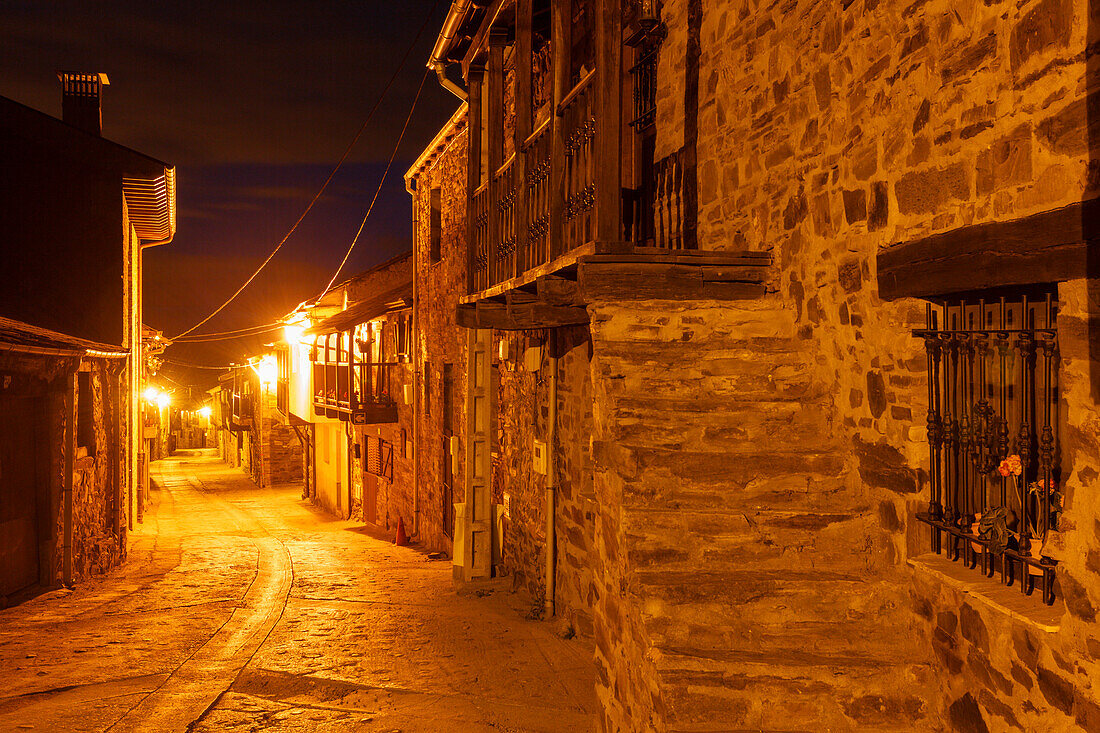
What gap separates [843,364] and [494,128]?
5.14m

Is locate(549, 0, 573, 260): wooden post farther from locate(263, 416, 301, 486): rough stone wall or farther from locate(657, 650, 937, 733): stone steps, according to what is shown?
locate(263, 416, 301, 486): rough stone wall

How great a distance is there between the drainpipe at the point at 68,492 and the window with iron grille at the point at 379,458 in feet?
25.7

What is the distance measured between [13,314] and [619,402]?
1456 cm

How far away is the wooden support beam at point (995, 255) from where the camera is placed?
8.93 ft

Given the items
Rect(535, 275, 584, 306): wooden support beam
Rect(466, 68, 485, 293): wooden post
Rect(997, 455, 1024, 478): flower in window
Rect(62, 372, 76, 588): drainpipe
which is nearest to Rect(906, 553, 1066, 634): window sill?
Rect(997, 455, 1024, 478): flower in window

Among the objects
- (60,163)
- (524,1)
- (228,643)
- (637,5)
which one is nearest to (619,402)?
(637,5)

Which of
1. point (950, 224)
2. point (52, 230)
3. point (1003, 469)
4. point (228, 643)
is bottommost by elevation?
point (228, 643)

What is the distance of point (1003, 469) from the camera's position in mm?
3297

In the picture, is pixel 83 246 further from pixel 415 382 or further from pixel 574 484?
pixel 574 484

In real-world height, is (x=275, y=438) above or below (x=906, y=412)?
below

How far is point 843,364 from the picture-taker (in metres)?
4.51

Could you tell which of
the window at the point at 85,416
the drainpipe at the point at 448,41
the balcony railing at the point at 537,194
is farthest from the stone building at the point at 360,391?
the balcony railing at the point at 537,194

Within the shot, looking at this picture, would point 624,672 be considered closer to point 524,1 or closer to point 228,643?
point 228,643

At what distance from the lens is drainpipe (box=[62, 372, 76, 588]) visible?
11.2 meters
